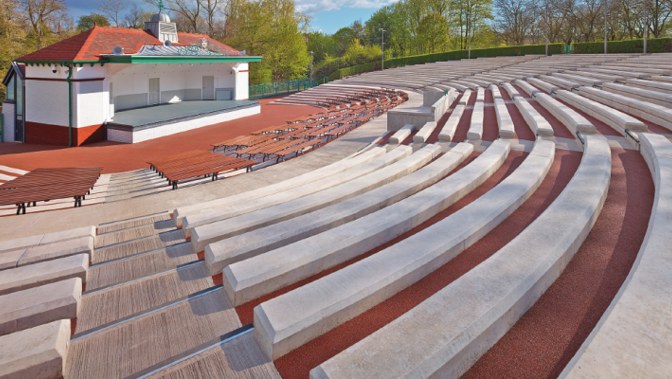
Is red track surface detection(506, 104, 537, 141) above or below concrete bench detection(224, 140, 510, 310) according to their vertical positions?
above

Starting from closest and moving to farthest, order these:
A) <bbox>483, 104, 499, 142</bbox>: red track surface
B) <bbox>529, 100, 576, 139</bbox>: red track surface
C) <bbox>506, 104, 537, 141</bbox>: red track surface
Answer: <bbox>529, 100, 576, 139</bbox>: red track surface < <bbox>506, 104, 537, 141</bbox>: red track surface < <bbox>483, 104, 499, 142</bbox>: red track surface

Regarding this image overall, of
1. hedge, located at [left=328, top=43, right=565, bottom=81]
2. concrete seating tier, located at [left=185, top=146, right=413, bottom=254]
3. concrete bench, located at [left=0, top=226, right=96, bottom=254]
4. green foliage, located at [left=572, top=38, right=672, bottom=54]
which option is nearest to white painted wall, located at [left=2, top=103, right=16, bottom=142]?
concrete bench, located at [left=0, top=226, right=96, bottom=254]

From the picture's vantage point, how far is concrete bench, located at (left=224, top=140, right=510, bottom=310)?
384 centimetres

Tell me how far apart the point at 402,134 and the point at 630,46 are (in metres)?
33.4

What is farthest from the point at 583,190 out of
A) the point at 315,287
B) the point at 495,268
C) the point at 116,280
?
the point at 116,280

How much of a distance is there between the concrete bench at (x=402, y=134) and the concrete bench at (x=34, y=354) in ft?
30.0

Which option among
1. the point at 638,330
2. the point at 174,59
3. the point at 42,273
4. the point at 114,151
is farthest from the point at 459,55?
the point at 42,273

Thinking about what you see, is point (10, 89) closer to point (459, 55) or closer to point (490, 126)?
point (490, 126)

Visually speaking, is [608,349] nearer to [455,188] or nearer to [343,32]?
[455,188]

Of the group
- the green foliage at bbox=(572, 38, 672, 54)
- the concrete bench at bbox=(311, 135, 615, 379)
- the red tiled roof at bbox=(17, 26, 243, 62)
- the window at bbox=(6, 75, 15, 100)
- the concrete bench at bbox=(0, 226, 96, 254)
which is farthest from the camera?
the green foliage at bbox=(572, 38, 672, 54)

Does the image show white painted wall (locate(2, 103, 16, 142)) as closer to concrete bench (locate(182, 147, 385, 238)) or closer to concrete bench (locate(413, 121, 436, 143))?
concrete bench (locate(182, 147, 385, 238))

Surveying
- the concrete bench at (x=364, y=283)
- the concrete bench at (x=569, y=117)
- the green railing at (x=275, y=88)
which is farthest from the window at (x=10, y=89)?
the concrete bench at (x=569, y=117)

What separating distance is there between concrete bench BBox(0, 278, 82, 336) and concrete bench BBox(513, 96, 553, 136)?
9625 millimetres

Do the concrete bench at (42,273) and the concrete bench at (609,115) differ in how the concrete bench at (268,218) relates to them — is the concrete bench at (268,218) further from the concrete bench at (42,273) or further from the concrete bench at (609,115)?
the concrete bench at (609,115)
